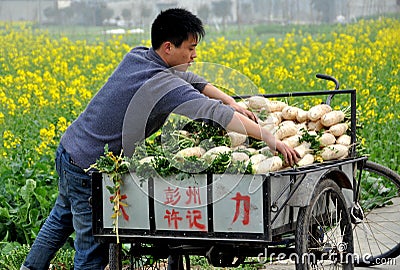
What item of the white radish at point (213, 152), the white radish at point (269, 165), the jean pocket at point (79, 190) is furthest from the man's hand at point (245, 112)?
the jean pocket at point (79, 190)

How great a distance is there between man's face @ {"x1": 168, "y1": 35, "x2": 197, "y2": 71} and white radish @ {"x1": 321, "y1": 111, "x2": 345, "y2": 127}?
1016 millimetres

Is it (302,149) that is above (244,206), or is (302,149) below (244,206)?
above

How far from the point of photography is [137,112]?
→ 423cm

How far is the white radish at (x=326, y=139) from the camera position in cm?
476

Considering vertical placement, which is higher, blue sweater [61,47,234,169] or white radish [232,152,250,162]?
blue sweater [61,47,234,169]

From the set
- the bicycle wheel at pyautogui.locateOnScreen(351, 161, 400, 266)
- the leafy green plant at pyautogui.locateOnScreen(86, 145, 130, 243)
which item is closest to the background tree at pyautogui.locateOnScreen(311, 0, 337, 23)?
the bicycle wheel at pyautogui.locateOnScreen(351, 161, 400, 266)

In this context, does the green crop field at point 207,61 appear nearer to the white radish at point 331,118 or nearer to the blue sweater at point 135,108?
the blue sweater at point 135,108

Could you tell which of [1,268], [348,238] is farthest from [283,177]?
[1,268]

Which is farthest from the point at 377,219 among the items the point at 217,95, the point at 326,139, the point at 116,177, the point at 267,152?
the point at 116,177

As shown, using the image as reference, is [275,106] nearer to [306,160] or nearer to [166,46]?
[306,160]

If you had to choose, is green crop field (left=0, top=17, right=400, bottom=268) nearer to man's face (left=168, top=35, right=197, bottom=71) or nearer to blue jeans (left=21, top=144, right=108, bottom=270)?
blue jeans (left=21, top=144, right=108, bottom=270)

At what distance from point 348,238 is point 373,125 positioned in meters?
3.99

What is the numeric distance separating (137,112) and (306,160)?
960mm

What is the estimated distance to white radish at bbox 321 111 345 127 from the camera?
4.96 m
